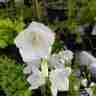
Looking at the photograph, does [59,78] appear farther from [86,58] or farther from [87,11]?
[87,11]

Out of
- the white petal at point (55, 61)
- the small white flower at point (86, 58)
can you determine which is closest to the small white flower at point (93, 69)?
the small white flower at point (86, 58)

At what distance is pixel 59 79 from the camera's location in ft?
3.32

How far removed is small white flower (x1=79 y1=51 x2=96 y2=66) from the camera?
1190 mm

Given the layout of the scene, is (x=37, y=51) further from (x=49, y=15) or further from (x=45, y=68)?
(x=49, y=15)

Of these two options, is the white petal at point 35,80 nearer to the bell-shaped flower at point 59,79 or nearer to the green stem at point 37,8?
the bell-shaped flower at point 59,79

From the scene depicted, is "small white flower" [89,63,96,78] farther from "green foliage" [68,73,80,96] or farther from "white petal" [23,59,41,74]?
"white petal" [23,59,41,74]

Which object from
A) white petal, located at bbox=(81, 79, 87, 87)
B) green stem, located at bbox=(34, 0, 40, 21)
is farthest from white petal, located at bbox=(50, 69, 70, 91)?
green stem, located at bbox=(34, 0, 40, 21)

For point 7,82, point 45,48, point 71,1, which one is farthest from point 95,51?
point 7,82

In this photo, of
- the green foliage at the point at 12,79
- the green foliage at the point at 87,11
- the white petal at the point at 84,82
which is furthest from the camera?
the green foliage at the point at 87,11

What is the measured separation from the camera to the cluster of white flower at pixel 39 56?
3.30 ft

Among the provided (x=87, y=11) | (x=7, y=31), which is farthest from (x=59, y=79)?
(x=87, y=11)

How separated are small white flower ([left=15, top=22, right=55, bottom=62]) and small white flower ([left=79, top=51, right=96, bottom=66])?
0.71 feet

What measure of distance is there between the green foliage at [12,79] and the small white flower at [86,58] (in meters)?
0.27

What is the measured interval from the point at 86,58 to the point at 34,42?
259 millimetres
